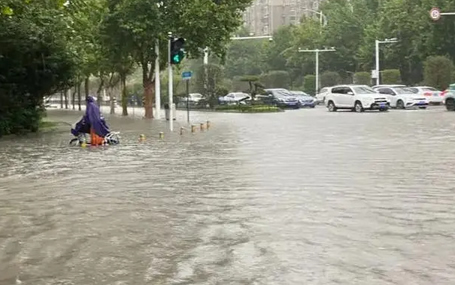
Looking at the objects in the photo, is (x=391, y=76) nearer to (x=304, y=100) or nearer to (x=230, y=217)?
(x=304, y=100)

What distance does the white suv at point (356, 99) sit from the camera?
136 feet

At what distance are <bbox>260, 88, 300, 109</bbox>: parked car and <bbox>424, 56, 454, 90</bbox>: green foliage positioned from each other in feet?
38.9

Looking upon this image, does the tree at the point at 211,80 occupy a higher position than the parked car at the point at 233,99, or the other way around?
the tree at the point at 211,80

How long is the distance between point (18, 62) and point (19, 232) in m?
16.9

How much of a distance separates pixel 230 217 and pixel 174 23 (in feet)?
85.0

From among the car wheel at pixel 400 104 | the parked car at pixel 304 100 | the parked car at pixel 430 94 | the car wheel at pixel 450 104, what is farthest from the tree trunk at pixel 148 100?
the parked car at pixel 430 94


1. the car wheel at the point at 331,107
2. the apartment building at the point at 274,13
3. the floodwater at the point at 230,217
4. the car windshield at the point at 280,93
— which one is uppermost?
the apartment building at the point at 274,13

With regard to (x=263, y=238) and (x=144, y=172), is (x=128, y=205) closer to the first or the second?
(x=263, y=238)

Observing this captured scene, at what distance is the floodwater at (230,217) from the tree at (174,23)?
668 inches

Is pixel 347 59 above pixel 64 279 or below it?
above

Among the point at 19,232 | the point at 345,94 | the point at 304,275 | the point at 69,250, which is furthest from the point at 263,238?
the point at 345,94

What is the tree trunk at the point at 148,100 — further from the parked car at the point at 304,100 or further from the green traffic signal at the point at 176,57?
the parked car at the point at 304,100

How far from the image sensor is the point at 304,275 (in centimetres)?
608

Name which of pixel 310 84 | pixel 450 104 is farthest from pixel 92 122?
A: pixel 310 84
